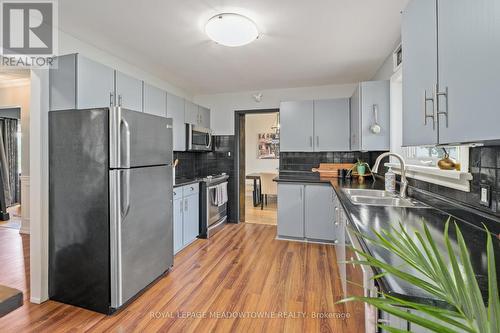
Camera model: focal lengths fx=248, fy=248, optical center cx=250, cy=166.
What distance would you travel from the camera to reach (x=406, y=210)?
161 centimetres

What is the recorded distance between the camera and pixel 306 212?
3479 millimetres

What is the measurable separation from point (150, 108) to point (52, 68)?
995 millimetres

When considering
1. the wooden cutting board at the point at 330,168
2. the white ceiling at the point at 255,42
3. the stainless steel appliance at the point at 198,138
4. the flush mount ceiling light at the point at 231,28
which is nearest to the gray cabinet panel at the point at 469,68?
the white ceiling at the point at 255,42

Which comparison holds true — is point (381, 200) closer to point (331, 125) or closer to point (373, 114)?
point (373, 114)

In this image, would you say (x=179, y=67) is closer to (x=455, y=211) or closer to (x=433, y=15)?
(x=433, y=15)

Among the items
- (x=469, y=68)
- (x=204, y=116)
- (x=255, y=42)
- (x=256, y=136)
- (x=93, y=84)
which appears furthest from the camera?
(x=256, y=136)

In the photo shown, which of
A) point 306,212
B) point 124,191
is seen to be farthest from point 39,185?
point 306,212

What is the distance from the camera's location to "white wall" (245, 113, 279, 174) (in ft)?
23.8

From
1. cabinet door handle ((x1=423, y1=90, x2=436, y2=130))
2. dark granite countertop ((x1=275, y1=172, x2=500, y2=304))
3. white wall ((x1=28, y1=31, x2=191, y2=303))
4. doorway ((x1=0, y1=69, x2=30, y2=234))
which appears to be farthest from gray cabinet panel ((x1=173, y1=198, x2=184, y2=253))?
cabinet door handle ((x1=423, y1=90, x2=436, y2=130))

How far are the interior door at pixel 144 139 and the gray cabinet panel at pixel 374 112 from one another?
7.24 ft

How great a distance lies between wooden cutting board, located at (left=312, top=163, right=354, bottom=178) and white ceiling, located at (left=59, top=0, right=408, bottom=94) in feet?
4.34

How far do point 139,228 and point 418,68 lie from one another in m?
2.22

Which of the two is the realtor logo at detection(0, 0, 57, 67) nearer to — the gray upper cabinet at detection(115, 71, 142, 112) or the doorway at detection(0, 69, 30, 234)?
the gray upper cabinet at detection(115, 71, 142, 112)

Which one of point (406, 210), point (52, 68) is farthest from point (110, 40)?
point (406, 210)
